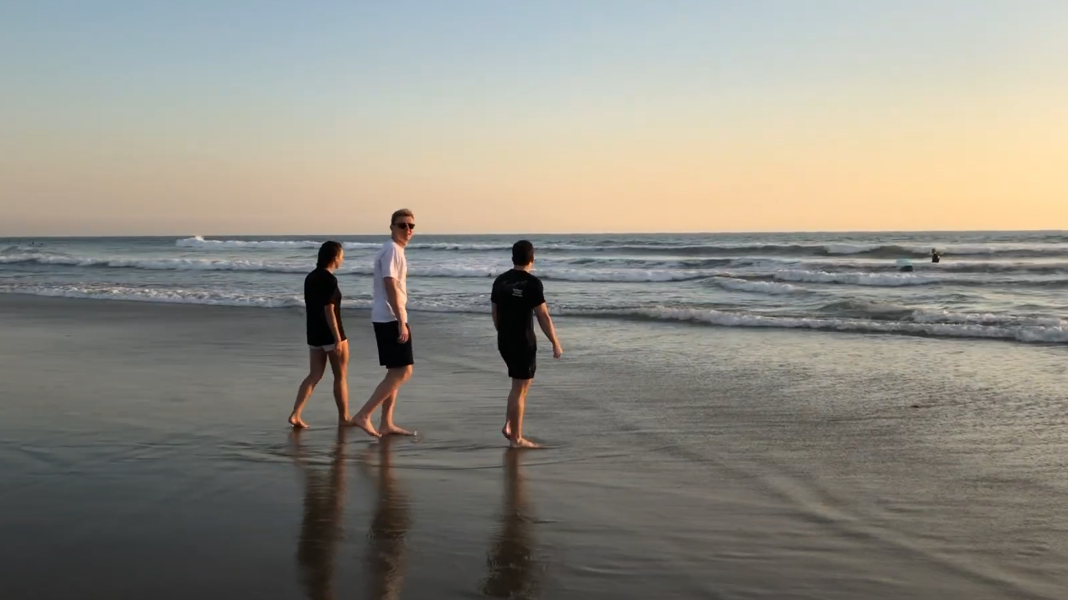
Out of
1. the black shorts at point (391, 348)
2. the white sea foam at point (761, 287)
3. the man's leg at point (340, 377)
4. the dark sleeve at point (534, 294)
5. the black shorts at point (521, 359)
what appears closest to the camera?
the dark sleeve at point (534, 294)

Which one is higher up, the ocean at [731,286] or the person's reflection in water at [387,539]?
the ocean at [731,286]

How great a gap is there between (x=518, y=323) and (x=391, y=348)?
969 mm

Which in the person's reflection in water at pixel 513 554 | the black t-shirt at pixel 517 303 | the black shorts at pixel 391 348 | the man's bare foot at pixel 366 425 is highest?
the black t-shirt at pixel 517 303

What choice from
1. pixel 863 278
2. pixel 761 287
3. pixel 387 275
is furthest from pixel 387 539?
pixel 863 278

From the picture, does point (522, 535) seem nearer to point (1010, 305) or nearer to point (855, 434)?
point (855, 434)

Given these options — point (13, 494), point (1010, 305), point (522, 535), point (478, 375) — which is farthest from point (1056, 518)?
point (1010, 305)

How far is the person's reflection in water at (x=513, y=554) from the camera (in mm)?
3713

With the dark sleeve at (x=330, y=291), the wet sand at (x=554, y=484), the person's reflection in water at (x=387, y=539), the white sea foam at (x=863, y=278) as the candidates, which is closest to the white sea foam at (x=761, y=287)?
the white sea foam at (x=863, y=278)

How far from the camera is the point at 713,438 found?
6602mm

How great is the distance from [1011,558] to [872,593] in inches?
33.3

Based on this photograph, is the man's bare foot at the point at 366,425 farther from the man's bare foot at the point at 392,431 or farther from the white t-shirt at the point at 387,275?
the white t-shirt at the point at 387,275

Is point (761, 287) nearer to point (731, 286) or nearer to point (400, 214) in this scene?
point (731, 286)

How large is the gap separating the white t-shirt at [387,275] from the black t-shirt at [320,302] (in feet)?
1.37

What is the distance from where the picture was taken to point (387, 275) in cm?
645
